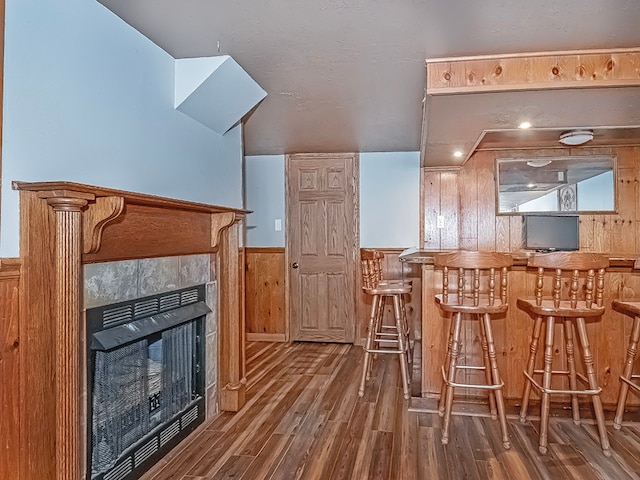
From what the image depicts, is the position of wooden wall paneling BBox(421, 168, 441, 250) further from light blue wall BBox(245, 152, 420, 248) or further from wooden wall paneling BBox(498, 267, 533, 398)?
wooden wall paneling BBox(498, 267, 533, 398)

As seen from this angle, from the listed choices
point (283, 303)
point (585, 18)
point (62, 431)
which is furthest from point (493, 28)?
point (283, 303)

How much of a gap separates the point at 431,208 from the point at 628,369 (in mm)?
2332

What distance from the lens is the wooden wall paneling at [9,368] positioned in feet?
4.59

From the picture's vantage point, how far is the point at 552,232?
4207 millimetres

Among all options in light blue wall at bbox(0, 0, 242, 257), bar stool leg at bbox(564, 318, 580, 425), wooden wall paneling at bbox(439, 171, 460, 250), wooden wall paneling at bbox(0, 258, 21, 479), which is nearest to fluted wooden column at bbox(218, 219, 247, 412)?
light blue wall at bbox(0, 0, 242, 257)

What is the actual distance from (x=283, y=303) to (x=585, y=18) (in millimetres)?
3724

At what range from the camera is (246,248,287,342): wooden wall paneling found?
16.2 ft

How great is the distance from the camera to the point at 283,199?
4.93 m

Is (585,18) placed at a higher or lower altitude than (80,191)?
higher

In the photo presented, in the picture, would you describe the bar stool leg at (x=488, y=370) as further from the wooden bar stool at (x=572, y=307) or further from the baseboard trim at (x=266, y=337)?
the baseboard trim at (x=266, y=337)

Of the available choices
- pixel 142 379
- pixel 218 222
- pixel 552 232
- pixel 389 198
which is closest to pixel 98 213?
pixel 142 379

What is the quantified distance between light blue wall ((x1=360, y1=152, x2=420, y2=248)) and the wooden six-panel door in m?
0.11

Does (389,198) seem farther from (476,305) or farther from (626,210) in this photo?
(476,305)

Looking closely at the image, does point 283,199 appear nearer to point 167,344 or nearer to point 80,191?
point 167,344
